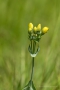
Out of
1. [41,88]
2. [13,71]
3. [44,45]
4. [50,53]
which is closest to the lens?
[41,88]

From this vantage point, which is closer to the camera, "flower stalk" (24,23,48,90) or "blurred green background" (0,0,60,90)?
"flower stalk" (24,23,48,90)

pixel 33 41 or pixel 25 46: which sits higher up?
pixel 33 41

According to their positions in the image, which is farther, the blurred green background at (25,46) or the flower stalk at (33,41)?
the blurred green background at (25,46)

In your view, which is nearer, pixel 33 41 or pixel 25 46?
pixel 33 41

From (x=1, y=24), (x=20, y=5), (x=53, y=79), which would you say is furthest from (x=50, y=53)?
(x=20, y=5)

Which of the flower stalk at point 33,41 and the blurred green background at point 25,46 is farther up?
the flower stalk at point 33,41

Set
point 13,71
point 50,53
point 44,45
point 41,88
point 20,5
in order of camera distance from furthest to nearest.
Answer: point 20,5 < point 44,45 < point 50,53 < point 13,71 < point 41,88

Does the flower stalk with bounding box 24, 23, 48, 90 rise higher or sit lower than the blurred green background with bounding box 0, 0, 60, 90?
higher

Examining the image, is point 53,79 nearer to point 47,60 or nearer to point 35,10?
point 47,60
